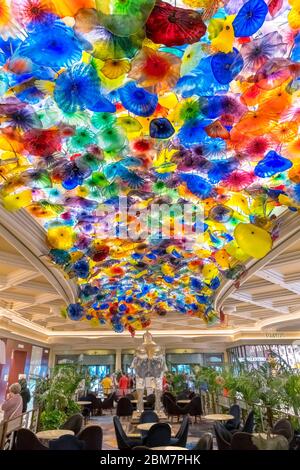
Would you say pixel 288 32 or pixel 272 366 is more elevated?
pixel 288 32

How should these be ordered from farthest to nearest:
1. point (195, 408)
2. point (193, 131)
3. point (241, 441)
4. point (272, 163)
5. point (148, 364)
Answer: point (195, 408) < point (148, 364) < point (241, 441) < point (272, 163) < point (193, 131)

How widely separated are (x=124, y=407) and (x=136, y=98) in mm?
11470

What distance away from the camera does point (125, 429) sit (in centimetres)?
976

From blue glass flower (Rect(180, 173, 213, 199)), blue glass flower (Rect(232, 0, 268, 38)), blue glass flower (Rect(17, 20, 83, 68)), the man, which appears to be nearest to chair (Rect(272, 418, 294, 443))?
blue glass flower (Rect(180, 173, 213, 199))

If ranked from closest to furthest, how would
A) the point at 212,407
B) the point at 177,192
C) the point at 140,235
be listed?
the point at 177,192 < the point at 140,235 < the point at 212,407

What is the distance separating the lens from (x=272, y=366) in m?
7.80

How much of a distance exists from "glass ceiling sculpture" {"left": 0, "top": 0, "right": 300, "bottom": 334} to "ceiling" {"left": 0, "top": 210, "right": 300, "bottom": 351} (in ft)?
4.33

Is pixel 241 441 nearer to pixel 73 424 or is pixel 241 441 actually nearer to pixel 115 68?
pixel 73 424

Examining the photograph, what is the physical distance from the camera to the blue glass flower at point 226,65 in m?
1.91

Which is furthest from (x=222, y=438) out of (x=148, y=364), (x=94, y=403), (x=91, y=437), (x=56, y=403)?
(x=94, y=403)

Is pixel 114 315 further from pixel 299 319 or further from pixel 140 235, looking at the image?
pixel 299 319

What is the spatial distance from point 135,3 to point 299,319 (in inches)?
512

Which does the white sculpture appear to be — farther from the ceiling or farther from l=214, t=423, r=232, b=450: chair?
l=214, t=423, r=232, b=450: chair

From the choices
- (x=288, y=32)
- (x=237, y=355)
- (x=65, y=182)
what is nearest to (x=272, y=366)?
(x=65, y=182)
